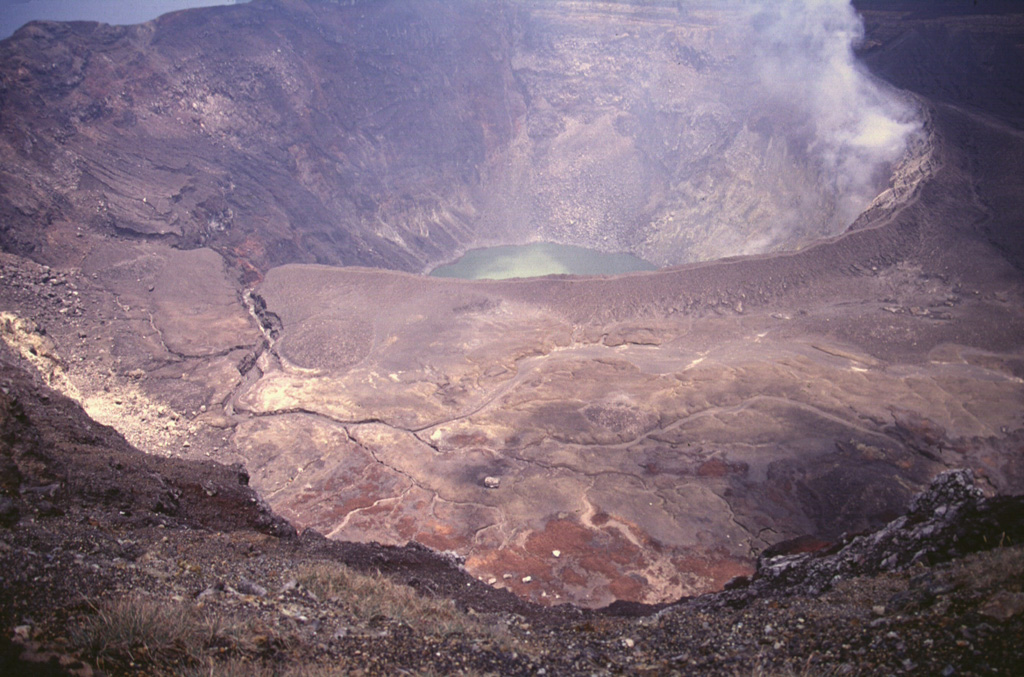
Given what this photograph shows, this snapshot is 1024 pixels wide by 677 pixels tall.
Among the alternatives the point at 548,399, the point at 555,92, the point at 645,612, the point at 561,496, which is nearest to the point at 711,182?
the point at 555,92

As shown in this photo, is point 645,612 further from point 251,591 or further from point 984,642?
point 251,591

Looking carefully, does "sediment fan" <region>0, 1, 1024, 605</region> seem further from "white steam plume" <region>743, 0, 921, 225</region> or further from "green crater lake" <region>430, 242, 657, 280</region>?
"green crater lake" <region>430, 242, 657, 280</region>

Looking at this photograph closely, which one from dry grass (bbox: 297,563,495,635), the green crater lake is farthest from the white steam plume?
dry grass (bbox: 297,563,495,635)

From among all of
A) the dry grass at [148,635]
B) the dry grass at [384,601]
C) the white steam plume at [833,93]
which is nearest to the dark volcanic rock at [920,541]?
the dry grass at [384,601]

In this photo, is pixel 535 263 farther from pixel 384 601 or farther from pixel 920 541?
pixel 384 601

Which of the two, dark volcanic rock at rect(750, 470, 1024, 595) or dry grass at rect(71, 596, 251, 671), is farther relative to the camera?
dark volcanic rock at rect(750, 470, 1024, 595)

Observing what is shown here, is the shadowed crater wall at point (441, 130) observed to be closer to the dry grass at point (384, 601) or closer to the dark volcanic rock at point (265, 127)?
the dark volcanic rock at point (265, 127)
